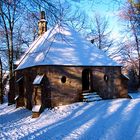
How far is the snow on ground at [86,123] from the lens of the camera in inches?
483

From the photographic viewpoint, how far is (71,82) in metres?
20.4

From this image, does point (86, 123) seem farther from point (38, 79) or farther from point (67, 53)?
point (67, 53)

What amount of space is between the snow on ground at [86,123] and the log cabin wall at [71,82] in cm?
129

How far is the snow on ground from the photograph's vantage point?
12.3 metres

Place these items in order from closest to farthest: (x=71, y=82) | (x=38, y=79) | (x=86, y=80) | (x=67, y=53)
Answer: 1. (x=38, y=79)
2. (x=71, y=82)
3. (x=67, y=53)
4. (x=86, y=80)

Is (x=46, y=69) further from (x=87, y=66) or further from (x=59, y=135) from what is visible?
(x=59, y=135)

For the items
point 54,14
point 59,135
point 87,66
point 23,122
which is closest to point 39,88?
point 23,122

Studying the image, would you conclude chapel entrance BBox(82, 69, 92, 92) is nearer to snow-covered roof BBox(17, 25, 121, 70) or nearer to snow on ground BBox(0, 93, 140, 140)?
snow-covered roof BBox(17, 25, 121, 70)

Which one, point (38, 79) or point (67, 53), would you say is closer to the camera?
point (38, 79)

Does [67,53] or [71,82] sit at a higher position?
[67,53]

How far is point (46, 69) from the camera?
1998cm

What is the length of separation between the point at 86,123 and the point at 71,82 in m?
6.40

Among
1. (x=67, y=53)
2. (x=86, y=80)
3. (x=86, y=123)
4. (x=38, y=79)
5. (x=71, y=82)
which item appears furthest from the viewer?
(x=86, y=80)

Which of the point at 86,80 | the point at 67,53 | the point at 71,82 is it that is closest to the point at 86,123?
the point at 71,82
